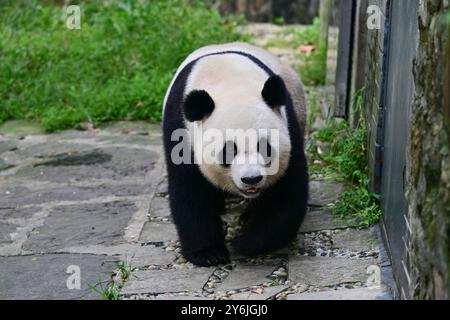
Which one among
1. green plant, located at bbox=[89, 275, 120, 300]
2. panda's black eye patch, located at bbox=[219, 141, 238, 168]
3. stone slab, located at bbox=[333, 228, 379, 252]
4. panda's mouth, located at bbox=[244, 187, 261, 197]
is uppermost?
panda's black eye patch, located at bbox=[219, 141, 238, 168]

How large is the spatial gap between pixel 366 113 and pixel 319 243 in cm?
118

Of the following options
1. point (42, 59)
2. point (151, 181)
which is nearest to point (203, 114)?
point (151, 181)

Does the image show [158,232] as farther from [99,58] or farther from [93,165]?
[99,58]

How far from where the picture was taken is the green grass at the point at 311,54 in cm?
844

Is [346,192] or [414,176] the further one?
[346,192]

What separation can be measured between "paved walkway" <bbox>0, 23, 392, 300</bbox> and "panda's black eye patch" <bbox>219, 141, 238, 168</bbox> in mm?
617

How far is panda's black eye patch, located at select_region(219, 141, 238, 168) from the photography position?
14.7 ft

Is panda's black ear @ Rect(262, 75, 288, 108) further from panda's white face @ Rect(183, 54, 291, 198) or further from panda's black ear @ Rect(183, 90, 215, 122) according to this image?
panda's black ear @ Rect(183, 90, 215, 122)

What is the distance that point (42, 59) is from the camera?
8750mm

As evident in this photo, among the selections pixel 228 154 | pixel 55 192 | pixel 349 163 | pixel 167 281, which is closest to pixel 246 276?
pixel 167 281

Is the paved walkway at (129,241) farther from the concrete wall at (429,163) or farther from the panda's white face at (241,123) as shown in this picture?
the concrete wall at (429,163)

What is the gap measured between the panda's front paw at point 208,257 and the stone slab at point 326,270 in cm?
37

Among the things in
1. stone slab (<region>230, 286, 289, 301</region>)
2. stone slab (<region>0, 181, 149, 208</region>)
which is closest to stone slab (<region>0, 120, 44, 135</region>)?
stone slab (<region>0, 181, 149, 208</region>)

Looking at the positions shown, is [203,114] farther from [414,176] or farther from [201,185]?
[414,176]
